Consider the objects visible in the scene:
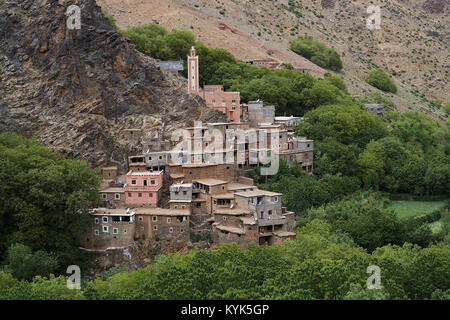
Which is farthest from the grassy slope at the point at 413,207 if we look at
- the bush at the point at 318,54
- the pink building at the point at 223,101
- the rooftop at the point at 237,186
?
the bush at the point at 318,54

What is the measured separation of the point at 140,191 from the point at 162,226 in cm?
307

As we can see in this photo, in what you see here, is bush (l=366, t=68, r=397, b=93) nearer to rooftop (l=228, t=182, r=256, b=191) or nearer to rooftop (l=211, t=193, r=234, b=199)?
rooftop (l=228, t=182, r=256, b=191)

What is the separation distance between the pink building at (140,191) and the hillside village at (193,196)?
66 mm

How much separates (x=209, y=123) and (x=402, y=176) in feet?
60.2

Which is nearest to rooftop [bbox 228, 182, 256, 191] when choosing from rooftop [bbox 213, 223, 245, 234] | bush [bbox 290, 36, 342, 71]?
rooftop [bbox 213, 223, 245, 234]

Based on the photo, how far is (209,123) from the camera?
57.1 m

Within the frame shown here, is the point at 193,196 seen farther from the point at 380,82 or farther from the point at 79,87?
the point at 380,82

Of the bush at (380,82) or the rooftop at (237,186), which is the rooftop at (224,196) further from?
the bush at (380,82)

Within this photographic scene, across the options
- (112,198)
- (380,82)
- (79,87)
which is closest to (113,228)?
(112,198)

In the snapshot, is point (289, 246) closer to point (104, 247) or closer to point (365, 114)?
point (104, 247)

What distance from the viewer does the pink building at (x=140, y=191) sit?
1909 inches

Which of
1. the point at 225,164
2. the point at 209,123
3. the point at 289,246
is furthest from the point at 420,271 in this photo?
the point at 209,123

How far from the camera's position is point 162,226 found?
46969 mm

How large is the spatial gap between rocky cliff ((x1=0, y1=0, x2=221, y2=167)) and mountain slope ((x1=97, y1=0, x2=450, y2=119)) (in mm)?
33214
